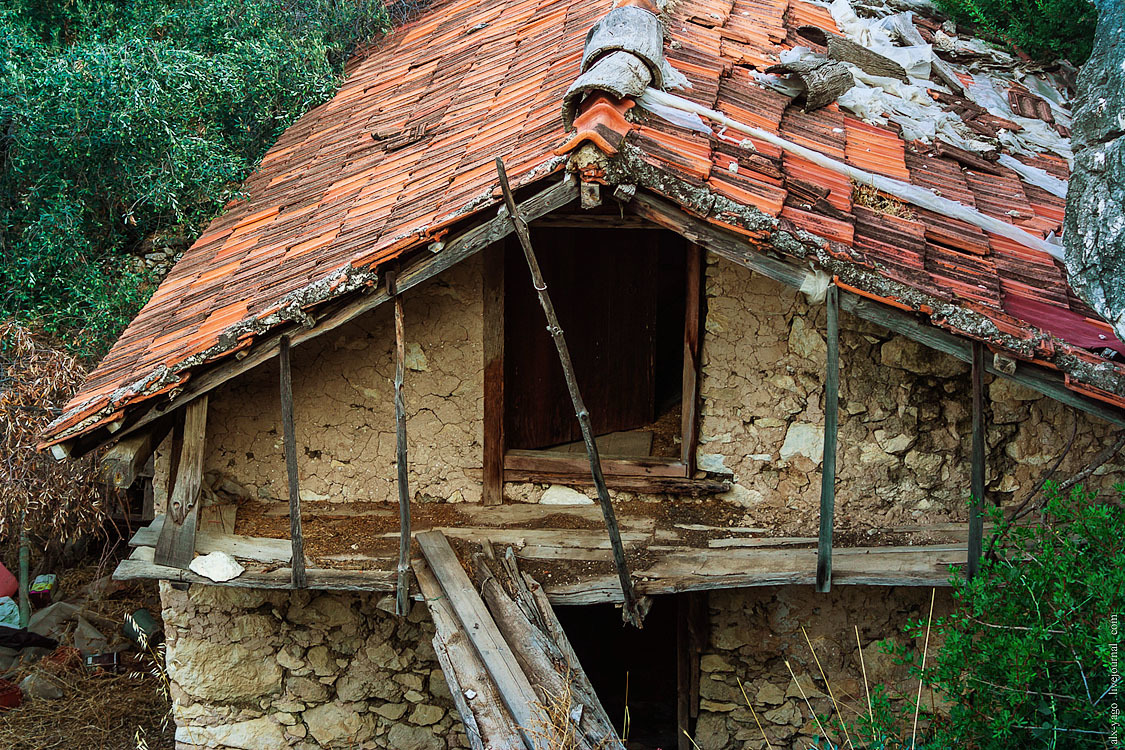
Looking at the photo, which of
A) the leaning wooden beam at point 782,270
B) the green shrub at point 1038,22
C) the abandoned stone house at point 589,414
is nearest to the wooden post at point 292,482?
the abandoned stone house at point 589,414

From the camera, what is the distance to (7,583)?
7.19 metres

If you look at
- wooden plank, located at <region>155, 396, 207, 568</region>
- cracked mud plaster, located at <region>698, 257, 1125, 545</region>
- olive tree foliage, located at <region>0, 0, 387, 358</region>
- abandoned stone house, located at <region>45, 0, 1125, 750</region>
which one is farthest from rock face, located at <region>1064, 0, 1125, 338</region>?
olive tree foliage, located at <region>0, 0, 387, 358</region>

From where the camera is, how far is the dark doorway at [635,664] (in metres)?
6.47

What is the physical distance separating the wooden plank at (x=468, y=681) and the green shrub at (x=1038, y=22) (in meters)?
6.08

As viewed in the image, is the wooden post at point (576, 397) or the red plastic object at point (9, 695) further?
the red plastic object at point (9, 695)

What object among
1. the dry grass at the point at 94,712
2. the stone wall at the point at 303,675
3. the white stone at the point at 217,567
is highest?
the white stone at the point at 217,567

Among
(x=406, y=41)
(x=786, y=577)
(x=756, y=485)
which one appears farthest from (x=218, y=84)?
(x=786, y=577)

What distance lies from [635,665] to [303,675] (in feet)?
8.92

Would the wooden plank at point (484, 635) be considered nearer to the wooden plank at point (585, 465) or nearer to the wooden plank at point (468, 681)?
the wooden plank at point (468, 681)

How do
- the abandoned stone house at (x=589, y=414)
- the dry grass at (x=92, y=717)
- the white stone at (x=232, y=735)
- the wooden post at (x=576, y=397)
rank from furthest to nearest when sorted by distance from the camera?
the dry grass at (x=92, y=717) < the white stone at (x=232, y=735) < the abandoned stone house at (x=589, y=414) < the wooden post at (x=576, y=397)

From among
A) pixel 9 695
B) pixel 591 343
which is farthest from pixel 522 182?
pixel 9 695

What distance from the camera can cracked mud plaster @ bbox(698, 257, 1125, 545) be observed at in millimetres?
4637

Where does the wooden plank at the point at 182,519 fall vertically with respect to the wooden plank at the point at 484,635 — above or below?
above

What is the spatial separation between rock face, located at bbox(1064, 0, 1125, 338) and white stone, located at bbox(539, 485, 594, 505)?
9.11 feet
